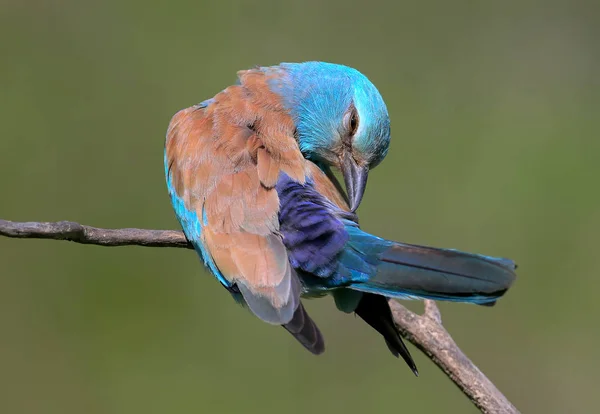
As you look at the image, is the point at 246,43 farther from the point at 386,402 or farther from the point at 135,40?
the point at 386,402

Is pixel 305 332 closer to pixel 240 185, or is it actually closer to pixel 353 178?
pixel 240 185

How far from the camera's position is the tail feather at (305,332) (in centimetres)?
289

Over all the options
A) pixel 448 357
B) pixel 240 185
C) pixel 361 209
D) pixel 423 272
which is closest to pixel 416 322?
pixel 448 357

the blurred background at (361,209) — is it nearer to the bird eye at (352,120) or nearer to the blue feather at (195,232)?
the bird eye at (352,120)

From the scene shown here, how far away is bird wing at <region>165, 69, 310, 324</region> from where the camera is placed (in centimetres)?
307

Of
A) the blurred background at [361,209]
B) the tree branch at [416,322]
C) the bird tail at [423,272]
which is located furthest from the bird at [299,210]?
the blurred background at [361,209]

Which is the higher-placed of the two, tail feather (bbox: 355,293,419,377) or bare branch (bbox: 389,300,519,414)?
tail feather (bbox: 355,293,419,377)

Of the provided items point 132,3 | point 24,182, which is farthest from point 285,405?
point 132,3

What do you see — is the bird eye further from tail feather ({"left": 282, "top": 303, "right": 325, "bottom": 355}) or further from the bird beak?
tail feather ({"left": 282, "top": 303, "right": 325, "bottom": 355})

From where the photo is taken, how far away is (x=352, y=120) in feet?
12.5

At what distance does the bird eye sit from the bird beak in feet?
0.31

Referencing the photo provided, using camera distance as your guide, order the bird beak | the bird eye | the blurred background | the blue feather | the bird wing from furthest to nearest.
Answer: the blurred background < the bird eye < the bird beak < the blue feather < the bird wing

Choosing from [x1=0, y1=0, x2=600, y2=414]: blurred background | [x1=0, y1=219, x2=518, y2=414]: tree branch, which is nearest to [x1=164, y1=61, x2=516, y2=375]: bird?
[x1=0, y1=219, x2=518, y2=414]: tree branch

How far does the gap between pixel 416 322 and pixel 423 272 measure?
0.57 metres
